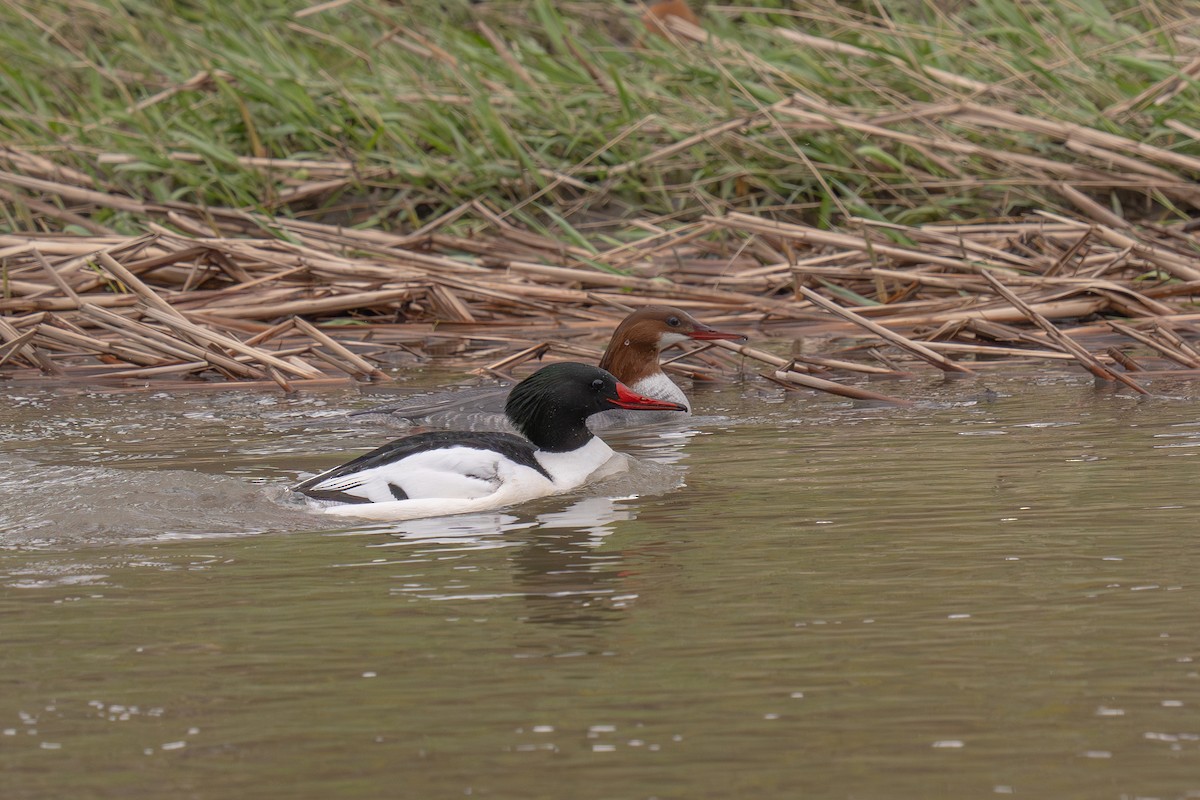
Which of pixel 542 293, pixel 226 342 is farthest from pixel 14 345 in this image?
pixel 542 293

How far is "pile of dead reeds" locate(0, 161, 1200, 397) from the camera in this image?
851 centimetres

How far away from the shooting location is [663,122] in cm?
1096

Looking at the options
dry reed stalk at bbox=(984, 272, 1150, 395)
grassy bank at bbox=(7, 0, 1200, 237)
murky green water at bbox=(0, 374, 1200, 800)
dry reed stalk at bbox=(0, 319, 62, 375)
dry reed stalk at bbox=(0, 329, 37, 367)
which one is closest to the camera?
murky green water at bbox=(0, 374, 1200, 800)

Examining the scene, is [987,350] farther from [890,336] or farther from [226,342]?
[226,342]

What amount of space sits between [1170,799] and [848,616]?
122 cm

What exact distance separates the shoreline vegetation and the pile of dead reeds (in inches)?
1.0

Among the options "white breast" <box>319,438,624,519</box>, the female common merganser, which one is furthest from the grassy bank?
"white breast" <box>319,438,624,519</box>

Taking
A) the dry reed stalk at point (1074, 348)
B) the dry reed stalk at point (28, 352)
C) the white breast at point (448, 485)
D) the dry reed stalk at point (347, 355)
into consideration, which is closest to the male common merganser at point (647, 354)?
the dry reed stalk at point (347, 355)

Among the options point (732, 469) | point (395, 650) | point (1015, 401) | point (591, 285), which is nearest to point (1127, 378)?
point (1015, 401)

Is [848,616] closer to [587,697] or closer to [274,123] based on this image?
[587,697]

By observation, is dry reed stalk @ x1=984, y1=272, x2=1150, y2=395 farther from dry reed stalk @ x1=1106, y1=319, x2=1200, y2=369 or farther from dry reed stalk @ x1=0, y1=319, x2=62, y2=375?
dry reed stalk @ x1=0, y1=319, x2=62, y2=375

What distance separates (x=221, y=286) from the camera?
1014cm

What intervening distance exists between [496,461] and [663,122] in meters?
5.41

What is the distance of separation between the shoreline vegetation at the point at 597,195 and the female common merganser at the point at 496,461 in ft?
4.93
